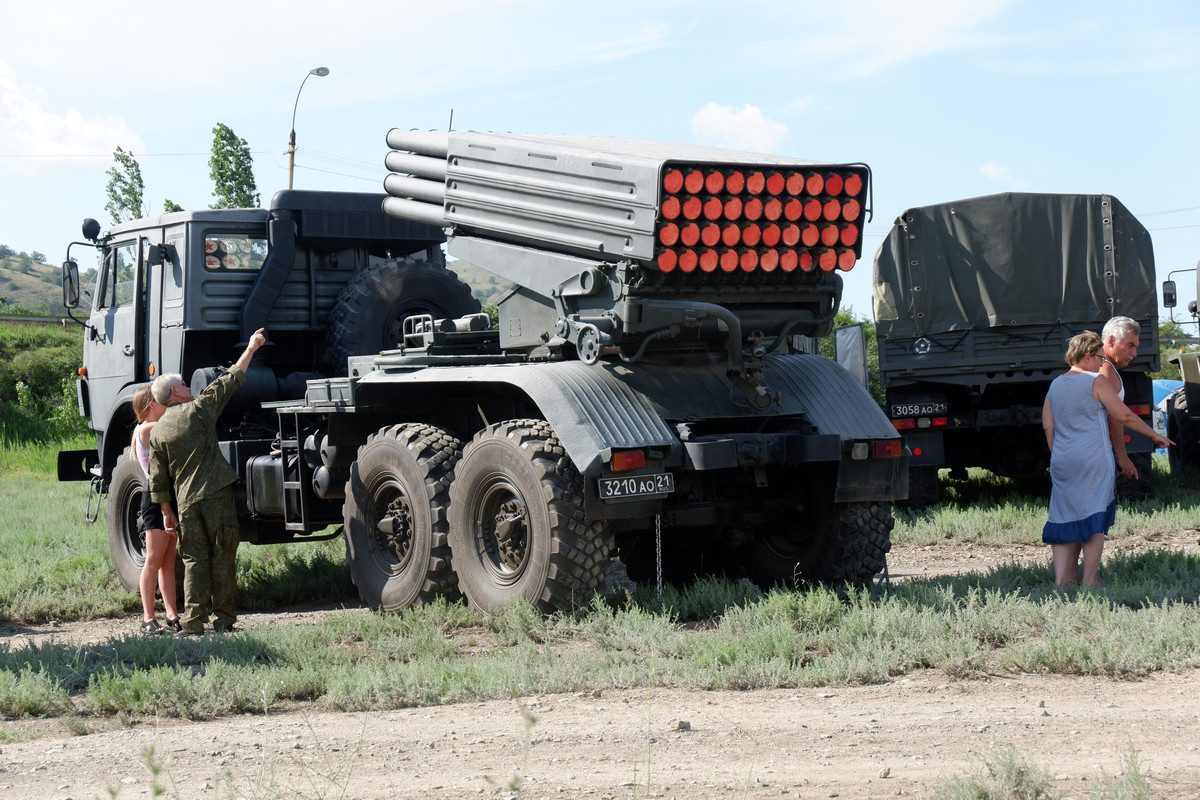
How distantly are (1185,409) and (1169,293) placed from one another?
160cm

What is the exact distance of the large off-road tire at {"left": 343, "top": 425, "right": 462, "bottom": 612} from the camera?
821cm

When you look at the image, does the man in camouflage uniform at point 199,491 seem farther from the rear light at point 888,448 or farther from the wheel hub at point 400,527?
the rear light at point 888,448

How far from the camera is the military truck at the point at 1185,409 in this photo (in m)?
15.3

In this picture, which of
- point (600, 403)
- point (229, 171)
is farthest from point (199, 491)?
point (229, 171)

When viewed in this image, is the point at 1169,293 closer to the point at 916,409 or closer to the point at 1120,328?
the point at 916,409

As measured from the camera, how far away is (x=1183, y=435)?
51.4 feet

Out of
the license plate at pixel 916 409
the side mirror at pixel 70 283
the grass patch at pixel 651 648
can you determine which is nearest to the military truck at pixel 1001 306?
the license plate at pixel 916 409

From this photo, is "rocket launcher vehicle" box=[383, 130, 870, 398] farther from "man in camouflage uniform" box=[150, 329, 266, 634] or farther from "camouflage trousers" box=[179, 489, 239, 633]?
"camouflage trousers" box=[179, 489, 239, 633]

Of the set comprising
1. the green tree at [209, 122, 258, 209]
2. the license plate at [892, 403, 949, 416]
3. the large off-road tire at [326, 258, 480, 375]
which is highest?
the green tree at [209, 122, 258, 209]

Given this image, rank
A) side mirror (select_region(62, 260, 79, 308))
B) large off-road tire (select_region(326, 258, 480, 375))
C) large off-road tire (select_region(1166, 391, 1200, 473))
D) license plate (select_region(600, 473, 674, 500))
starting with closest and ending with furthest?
license plate (select_region(600, 473, 674, 500)) → large off-road tire (select_region(326, 258, 480, 375)) → side mirror (select_region(62, 260, 79, 308)) → large off-road tire (select_region(1166, 391, 1200, 473))

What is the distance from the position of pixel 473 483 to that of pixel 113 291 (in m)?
5.01

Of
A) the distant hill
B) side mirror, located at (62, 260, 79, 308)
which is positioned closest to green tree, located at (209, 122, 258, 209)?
side mirror, located at (62, 260, 79, 308)

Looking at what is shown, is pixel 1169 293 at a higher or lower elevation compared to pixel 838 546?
higher

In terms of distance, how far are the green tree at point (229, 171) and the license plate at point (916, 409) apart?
23338 mm
